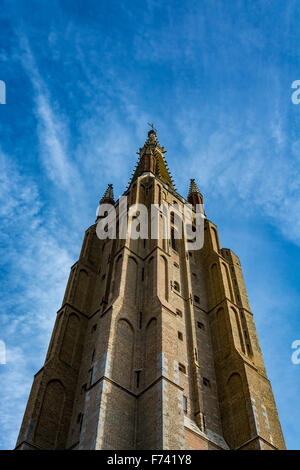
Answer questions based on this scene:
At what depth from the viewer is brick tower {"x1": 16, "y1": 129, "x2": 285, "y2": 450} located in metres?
19.5

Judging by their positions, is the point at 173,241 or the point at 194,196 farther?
the point at 194,196

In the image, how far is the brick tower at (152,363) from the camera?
63.9 ft

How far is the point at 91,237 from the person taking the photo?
121 ft

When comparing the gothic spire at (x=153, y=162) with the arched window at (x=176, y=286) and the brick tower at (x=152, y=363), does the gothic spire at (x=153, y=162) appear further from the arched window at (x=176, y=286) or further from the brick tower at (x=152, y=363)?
the arched window at (x=176, y=286)

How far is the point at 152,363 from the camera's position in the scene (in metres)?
21.7

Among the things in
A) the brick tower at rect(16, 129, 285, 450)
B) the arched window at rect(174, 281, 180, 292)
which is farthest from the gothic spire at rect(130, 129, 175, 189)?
the arched window at rect(174, 281, 180, 292)

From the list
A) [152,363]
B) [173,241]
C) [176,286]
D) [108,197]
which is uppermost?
[108,197]

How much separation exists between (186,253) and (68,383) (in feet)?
41.2

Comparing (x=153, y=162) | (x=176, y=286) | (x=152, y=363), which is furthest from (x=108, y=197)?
(x=152, y=363)

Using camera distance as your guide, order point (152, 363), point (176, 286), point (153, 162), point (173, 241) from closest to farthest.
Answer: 1. point (152, 363)
2. point (176, 286)
3. point (173, 241)
4. point (153, 162)

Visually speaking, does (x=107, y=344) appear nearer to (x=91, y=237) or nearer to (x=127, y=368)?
(x=127, y=368)

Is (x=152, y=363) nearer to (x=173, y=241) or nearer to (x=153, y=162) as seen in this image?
(x=173, y=241)

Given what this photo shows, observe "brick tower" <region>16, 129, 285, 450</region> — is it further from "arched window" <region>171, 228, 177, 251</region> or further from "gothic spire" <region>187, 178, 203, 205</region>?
"gothic spire" <region>187, 178, 203, 205</region>
